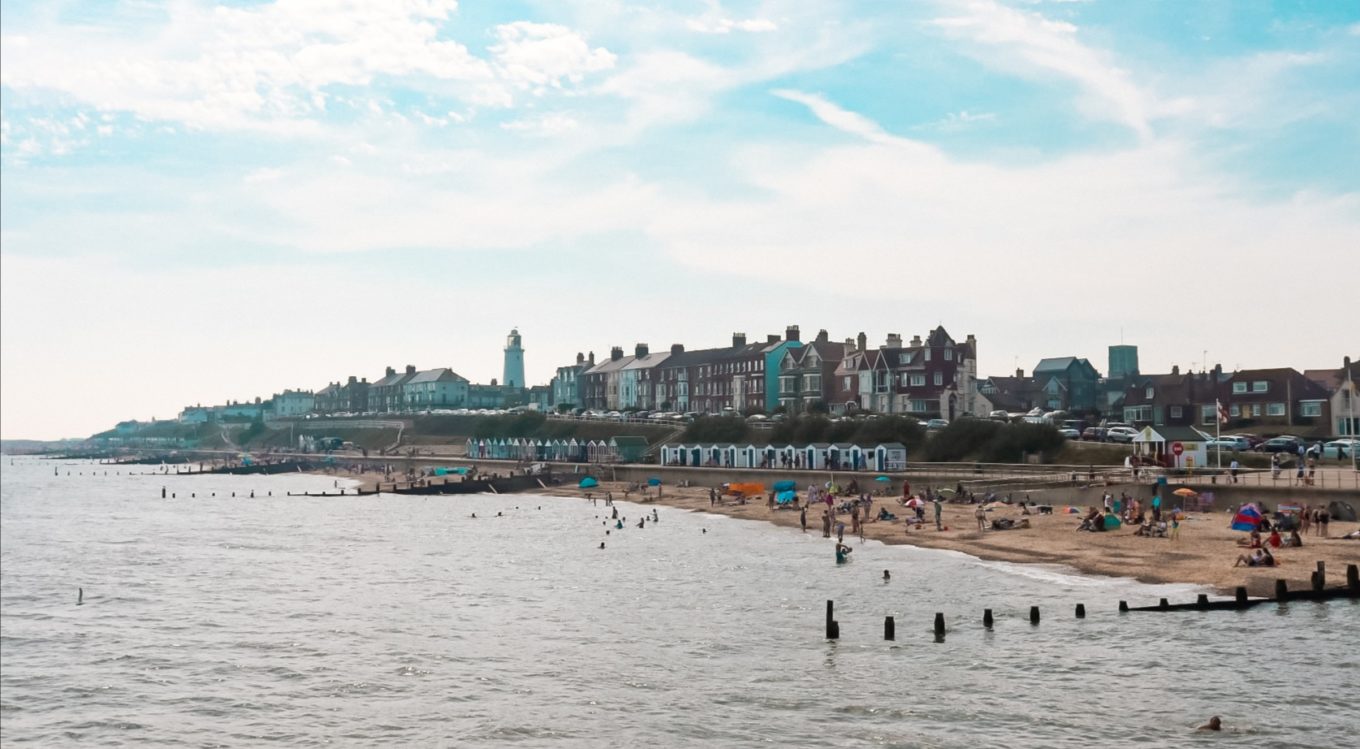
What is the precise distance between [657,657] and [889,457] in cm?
6020

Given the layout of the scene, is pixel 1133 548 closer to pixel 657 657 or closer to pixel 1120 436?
pixel 657 657

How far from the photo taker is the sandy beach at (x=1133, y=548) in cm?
4069

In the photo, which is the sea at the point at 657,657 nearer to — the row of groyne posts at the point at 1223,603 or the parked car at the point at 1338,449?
the row of groyne posts at the point at 1223,603

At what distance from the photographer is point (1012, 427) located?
90.4 metres

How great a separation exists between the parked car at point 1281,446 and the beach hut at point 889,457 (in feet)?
84.1

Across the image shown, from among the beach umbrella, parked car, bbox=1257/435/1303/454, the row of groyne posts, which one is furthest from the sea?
parked car, bbox=1257/435/1303/454

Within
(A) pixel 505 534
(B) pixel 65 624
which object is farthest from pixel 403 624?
(A) pixel 505 534

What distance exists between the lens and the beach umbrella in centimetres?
4781

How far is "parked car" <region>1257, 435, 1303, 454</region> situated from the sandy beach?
82.7ft

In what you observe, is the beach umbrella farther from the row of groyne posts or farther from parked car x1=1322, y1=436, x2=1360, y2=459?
parked car x1=1322, y1=436, x2=1360, y2=459

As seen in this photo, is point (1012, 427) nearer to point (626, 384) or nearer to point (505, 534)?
point (505, 534)

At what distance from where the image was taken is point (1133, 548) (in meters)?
48.4

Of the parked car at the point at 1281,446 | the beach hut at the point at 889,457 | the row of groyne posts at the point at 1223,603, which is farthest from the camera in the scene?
the beach hut at the point at 889,457

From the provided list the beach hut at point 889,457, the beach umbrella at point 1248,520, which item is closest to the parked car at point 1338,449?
the beach hut at point 889,457
